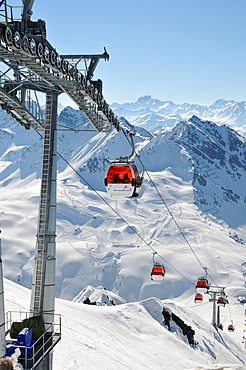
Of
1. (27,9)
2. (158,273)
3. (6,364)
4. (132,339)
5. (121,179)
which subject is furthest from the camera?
(132,339)

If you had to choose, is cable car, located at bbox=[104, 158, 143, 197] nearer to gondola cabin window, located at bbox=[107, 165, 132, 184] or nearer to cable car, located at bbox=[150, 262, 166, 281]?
gondola cabin window, located at bbox=[107, 165, 132, 184]

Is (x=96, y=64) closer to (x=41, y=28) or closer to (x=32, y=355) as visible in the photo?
(x=41, y=28)

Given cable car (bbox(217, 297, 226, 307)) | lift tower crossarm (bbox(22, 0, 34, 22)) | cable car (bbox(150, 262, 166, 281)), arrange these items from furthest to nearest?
cable car (bbox(217, 297, 226, 307)) < cable car (bbox(150, 262, 166, 281)) < lift tower crossarm (bbox(22, 0, 34, 22))

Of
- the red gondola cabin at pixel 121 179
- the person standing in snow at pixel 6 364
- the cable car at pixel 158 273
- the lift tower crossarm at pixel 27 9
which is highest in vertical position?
the lift tower crossarm at pixel 27 9

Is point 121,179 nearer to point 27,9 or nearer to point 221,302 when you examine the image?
point 27,9

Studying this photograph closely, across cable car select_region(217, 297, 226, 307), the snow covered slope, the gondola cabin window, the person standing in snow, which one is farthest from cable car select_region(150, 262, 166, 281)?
cable car select_region(217, 297, 226, 307)

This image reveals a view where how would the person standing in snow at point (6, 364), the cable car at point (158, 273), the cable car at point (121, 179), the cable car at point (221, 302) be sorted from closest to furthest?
the person standing in snow at point (6, 364) → the cable car at point (121, 179) → the cable car at point (158, 273) → the cable car at point (221, 302)

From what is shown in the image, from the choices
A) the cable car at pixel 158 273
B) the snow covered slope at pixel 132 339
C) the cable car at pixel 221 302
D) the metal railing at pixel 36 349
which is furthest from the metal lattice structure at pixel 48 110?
the cable car at pixel 221 302

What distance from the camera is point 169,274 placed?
199000mm

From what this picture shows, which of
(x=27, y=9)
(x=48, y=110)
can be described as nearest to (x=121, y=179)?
(x=48, y=110)

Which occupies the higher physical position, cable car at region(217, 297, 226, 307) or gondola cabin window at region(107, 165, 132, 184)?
gondola cabin window at region(107, 165, 132, 184)

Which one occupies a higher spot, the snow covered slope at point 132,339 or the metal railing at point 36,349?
the metal railing at point 36,349

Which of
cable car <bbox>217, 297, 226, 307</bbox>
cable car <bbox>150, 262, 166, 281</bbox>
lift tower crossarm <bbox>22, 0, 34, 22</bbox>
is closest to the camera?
lift tower crossarm <bbox>22, 0, 34, 22</bbox>

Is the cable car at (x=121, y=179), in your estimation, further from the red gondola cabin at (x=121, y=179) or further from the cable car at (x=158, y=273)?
the cable car at (x=158, y=273)
